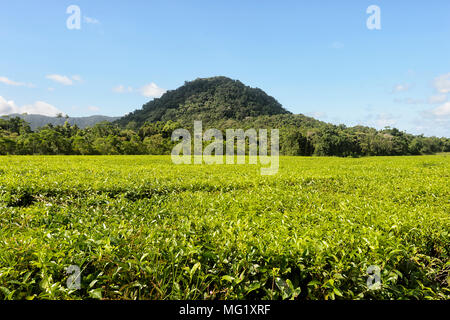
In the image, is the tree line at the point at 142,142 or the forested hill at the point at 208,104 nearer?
the tree line at the point at 142,142

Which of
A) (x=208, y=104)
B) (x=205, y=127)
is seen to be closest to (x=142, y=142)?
(x=205, y=127)

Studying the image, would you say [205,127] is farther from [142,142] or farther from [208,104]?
[142,142]

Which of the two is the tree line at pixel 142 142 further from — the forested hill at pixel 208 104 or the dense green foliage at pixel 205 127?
the forested hill at pixel 208 104

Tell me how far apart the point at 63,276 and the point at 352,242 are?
2855 mm

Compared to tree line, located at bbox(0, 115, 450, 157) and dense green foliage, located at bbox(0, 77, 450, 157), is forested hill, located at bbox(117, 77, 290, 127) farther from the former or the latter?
tree line, located at bbox(0, 115, 450, 157)

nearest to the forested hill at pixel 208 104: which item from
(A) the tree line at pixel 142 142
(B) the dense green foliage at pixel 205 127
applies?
(B) the dense green foliage at pixel 205 127

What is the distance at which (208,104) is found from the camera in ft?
415

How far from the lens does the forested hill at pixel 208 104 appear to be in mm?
115912

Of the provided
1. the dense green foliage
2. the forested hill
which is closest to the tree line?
the dense green foliage

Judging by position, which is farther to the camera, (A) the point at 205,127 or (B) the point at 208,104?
(B) the point at 208,104

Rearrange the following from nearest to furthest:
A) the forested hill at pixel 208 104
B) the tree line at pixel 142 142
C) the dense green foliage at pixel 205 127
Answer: the tree line at pixel 142 142, the dense green foliage at pixel 205 127, the forested hill at pixel 208 104

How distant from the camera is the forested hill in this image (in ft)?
380

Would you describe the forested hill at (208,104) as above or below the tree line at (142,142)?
above
